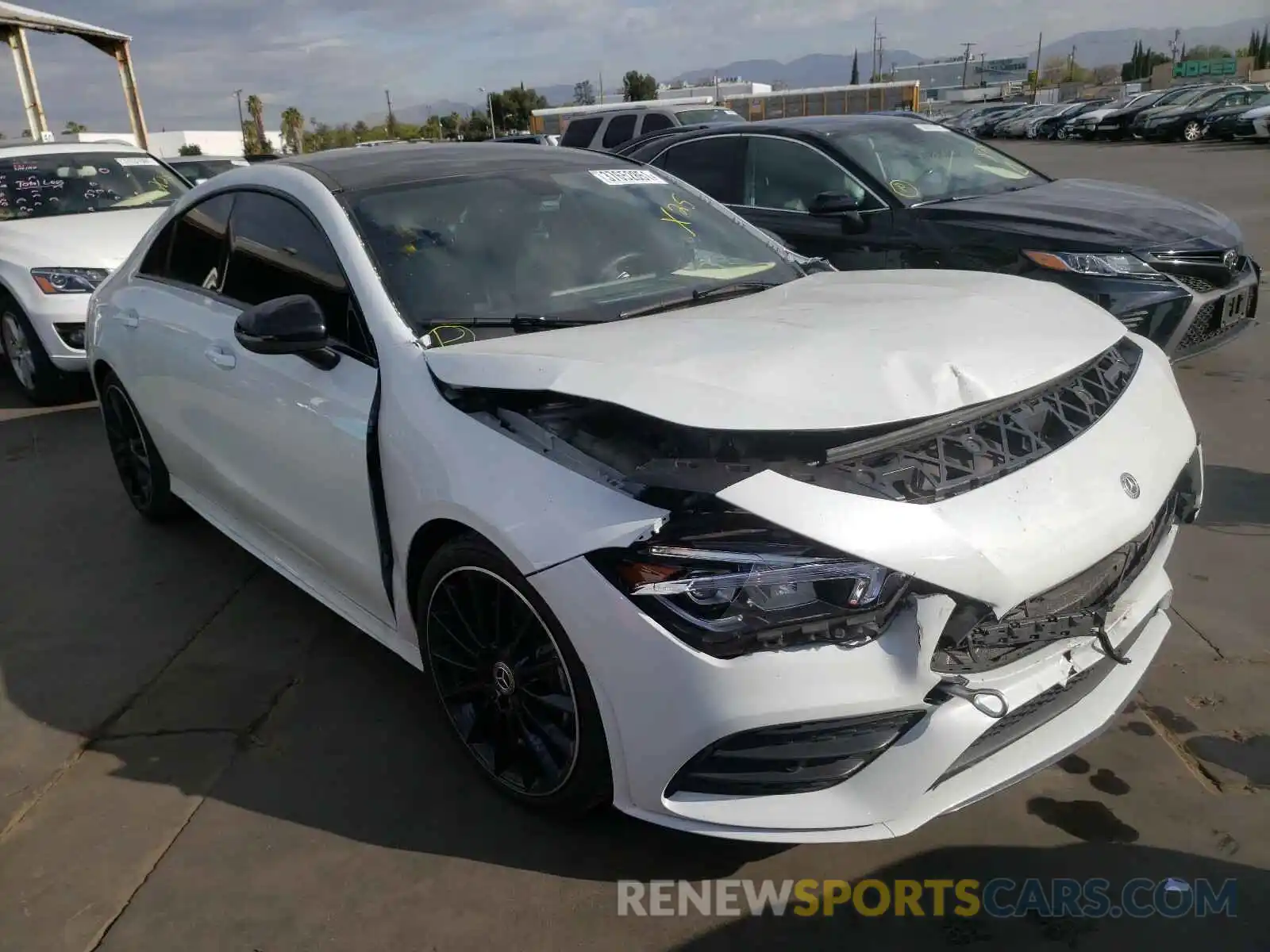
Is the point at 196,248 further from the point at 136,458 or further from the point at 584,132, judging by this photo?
the point at 584,132

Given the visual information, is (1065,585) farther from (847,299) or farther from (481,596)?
(481,596)

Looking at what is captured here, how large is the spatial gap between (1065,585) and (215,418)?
2.91 meters

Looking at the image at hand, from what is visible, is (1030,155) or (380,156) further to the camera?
(1030,155)

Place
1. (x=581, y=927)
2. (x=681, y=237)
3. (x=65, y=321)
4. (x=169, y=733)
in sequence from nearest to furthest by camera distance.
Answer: (x=581, y=927) < (x=169, y=733) < (x=681, y=237) < (x=65, y=321)

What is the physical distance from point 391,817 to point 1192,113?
35309 millimetres

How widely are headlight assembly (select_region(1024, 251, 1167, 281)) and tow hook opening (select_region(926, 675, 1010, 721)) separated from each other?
3970 millimetres

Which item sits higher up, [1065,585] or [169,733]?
[1065,585]

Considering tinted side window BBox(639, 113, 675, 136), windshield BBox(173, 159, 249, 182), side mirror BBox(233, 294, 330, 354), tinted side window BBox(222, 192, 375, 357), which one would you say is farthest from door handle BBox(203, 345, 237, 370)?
tinted side window BBox(639, 113, 675, 136)

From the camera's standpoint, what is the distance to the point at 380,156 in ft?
12.0

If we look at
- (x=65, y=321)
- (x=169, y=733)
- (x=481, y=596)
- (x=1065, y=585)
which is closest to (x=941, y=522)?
(x=1065, y=585)

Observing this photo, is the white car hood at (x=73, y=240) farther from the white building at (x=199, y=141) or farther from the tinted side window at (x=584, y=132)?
the white building at (x=199, y=141)

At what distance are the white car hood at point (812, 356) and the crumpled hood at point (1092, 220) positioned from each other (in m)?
2.75

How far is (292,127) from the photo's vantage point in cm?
7350

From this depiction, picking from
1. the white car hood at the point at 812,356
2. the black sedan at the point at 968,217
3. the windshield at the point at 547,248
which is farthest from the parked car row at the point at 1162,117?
the white car hood at the point at 812,356
